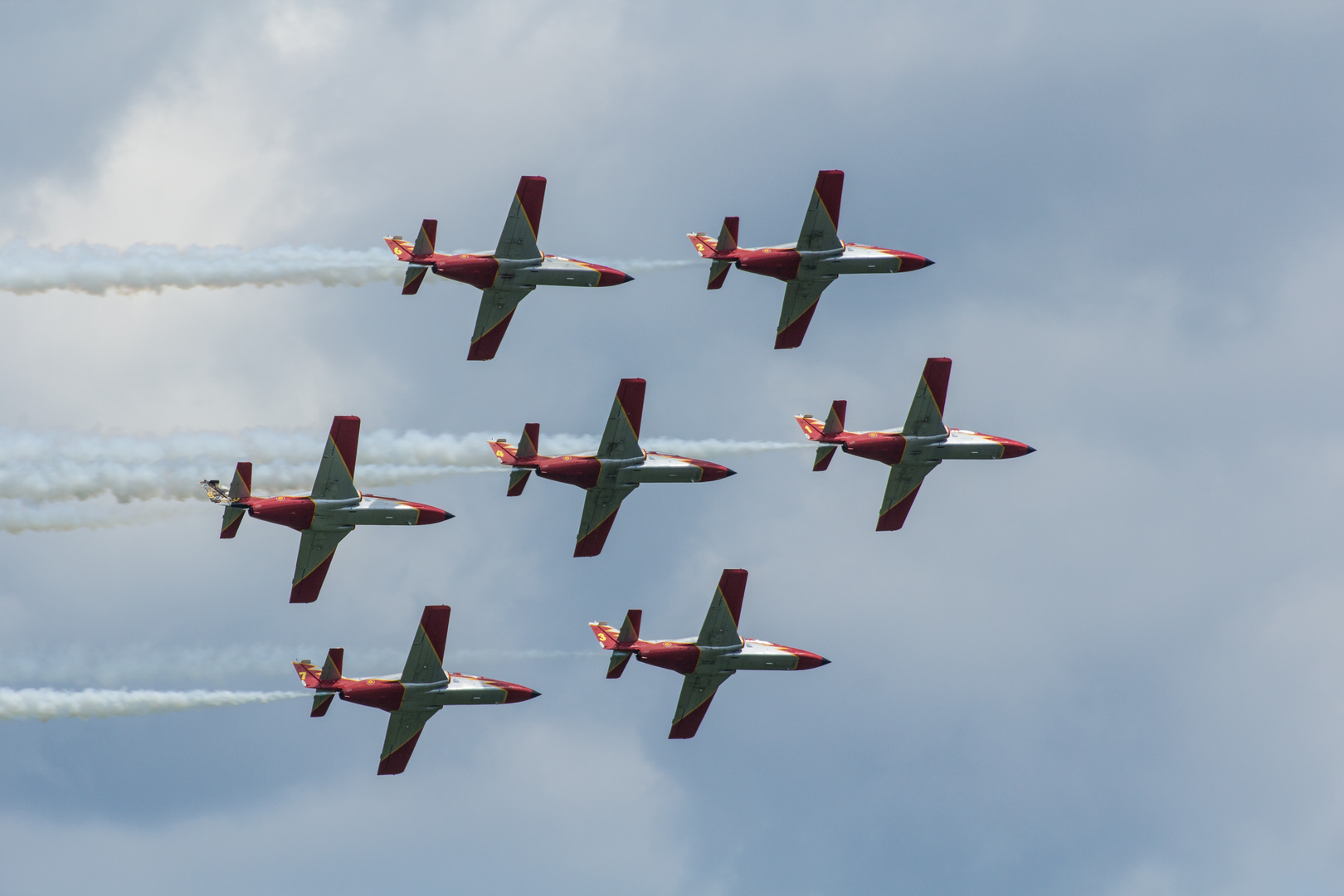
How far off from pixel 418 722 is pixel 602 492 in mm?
14702

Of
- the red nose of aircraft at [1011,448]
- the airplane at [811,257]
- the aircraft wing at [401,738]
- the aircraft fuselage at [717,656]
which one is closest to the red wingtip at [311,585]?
the aircraft wing at [401,738]

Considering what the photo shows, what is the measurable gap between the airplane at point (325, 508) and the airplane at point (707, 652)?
36.7 ft

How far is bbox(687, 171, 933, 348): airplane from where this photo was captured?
116 m

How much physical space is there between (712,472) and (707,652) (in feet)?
30.2

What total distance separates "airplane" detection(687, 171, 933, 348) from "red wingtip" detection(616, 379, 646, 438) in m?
6.63

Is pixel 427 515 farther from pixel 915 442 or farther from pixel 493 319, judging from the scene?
pixel 915 442

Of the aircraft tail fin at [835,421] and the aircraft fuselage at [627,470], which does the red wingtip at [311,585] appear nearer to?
the aircraft fuselage at [627,470]

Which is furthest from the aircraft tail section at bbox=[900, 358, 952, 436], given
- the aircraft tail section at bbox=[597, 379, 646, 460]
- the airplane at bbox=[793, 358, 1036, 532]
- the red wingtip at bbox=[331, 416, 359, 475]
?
the red wingtip at bbox=[331, 416, 359, 475]

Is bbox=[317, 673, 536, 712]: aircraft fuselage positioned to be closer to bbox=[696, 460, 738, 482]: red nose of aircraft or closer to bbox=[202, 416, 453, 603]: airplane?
bbox=[202, 416, 453, 603]: airplane

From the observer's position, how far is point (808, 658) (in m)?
120

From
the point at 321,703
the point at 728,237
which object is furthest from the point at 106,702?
the point at 728,237

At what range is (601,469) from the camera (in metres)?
114

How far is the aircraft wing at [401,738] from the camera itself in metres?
116

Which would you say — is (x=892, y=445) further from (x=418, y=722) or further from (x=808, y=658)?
(x=418, y=722)
